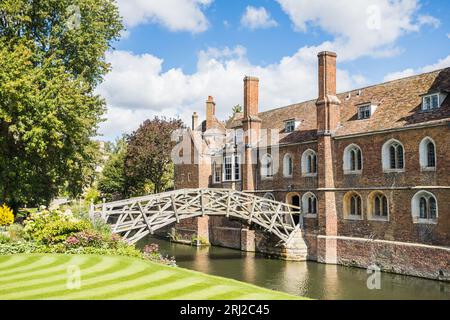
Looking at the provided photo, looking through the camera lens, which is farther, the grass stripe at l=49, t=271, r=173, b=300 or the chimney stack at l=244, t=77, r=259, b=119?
the chimney stack at l=244, t=77, r=259, b=119

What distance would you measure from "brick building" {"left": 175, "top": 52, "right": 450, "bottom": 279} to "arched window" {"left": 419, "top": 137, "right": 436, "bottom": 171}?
0.16ft

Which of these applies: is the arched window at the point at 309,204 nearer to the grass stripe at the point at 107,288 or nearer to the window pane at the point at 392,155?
the window pane at the point at 392,155

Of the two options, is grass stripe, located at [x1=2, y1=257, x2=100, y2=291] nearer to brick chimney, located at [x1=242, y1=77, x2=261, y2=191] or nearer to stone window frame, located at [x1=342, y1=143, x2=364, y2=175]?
stone window frame, located at [x1=342, y1=143, x2=364, y2=175]

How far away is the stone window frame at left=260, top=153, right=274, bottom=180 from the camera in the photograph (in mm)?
33562

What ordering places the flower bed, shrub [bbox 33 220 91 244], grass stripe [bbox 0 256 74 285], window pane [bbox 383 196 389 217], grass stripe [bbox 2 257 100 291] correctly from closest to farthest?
grass stripe [bbox 2 257 100 291] < grass stripe [bbox 0 256 74 285] < the flower bed < shrub [bbox 33 220 91 244] < window pane [bbox 383 196 389 217]

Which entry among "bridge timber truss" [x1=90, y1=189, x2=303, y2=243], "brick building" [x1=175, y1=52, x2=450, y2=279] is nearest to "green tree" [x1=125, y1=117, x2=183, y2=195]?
"brick building" [x1=175, y1=52, x2=450, y2=279]

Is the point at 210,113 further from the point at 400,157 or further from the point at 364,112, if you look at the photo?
the point at 400,157

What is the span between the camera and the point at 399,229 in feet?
79.1

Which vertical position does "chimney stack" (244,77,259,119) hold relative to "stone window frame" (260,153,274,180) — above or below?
above

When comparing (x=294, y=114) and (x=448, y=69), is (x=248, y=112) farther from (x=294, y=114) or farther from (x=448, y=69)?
(x=448, y=69)

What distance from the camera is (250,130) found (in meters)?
35.4

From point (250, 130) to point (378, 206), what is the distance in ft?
41.7

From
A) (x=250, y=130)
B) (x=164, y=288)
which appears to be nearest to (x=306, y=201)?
(x=250, y=130)
